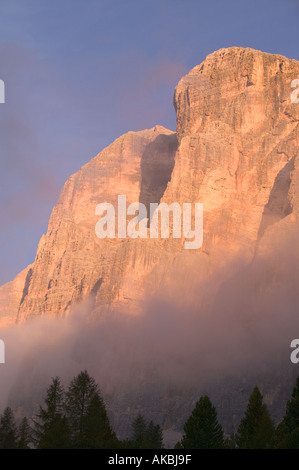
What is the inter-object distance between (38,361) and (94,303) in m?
18.9

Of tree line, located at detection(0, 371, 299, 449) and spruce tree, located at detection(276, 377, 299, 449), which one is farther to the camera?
spruce tree, located at detection(276, 377, 299, 449)

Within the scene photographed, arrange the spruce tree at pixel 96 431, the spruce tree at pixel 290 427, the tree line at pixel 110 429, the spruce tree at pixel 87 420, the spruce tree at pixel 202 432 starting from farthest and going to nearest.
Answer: the spruce tree at pixel 202 432
the spruce tree at pixel 87 420
the spruce tree at pixel 96 431
the spruce tree at pixel 290 427
the tree line at pixel 110 429

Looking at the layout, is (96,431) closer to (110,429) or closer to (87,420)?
(87,420)

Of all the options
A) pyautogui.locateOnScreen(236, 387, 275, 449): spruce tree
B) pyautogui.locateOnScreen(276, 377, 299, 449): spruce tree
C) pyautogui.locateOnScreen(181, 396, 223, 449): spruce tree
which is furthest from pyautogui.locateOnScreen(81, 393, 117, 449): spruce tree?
pyautogui.locateOnScreen(276, 377, 299, 449): spruce tree

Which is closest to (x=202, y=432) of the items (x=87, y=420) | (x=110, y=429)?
(x=110, y=429)

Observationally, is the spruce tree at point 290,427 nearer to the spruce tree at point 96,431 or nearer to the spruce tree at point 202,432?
the spruce tree at point 202,432

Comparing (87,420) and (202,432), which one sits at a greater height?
(87,420)

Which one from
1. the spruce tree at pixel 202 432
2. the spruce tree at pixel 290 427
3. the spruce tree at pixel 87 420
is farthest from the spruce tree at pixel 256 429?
the spruce tree at pixel 87 420

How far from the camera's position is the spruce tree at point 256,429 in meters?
86.3

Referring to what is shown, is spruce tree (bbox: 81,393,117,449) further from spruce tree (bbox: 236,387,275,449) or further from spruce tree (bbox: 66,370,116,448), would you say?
spruce tree (bbox: 236,387,275,449)

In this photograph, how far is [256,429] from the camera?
8969 centimetres

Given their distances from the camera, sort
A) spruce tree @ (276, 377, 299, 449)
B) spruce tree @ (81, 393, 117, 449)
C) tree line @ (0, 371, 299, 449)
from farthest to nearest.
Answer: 1. spruce tree @ (81, 393, 117, 449)
2. spruce tree @ (276, 377, 299, 449)
3. tree line @ (0, 371, 299, 449)

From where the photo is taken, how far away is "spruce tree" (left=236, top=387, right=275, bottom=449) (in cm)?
8631
